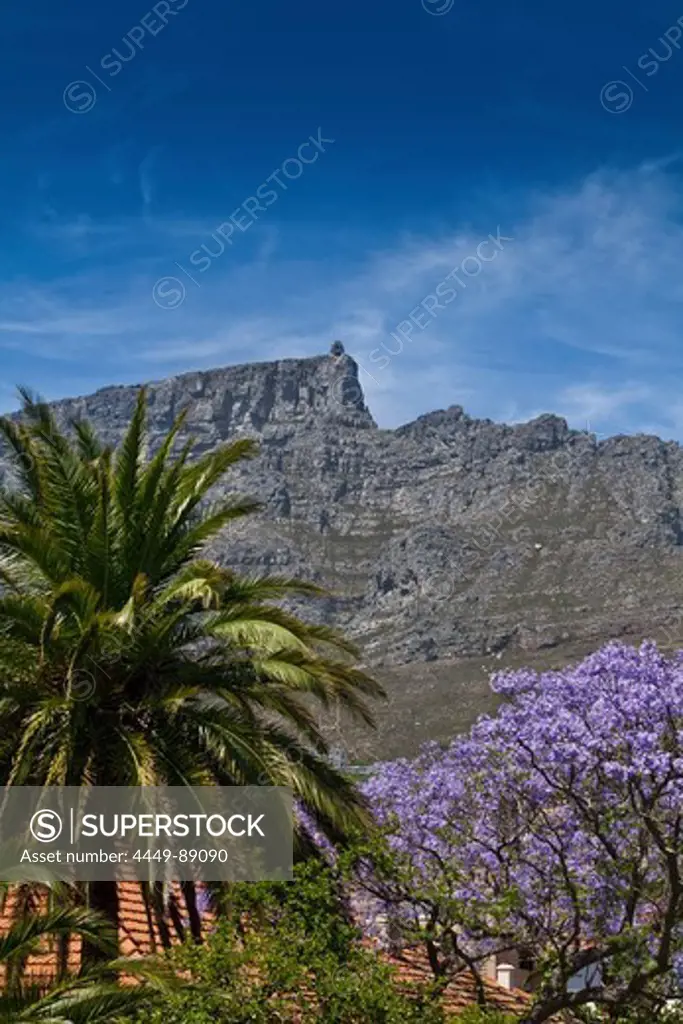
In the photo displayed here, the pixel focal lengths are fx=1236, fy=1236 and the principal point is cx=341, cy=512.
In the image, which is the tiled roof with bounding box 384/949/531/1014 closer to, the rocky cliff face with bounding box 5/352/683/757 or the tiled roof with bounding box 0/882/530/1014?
the tiled roof with bounding box 0/882/530/1014

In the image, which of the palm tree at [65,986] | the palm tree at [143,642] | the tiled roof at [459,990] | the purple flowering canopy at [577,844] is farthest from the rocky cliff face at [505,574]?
the palm tree at [65,986]

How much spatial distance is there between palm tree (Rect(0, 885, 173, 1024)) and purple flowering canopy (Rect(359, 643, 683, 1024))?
10.5 feet

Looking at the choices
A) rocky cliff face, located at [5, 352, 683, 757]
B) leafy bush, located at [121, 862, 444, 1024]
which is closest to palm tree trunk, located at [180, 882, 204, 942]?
leafy bush, located at [121, 862, 444, 1024]

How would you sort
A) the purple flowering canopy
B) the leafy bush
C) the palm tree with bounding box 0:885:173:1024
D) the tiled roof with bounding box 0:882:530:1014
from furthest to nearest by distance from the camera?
the purple flowering canopy → the tiled roof with bounding box 0:882:530:1014 → the leafy bush → the palm tree with bounding box 0:885:173:1024

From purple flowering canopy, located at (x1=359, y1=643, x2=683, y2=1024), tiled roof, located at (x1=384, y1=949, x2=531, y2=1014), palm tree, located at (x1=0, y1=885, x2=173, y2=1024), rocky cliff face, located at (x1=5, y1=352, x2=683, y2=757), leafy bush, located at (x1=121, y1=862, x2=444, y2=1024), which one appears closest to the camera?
palm tree, located at (x1=0, y1=885, x2=173, y2=1024)

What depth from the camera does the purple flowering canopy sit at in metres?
10.9

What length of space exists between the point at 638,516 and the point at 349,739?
77797mm

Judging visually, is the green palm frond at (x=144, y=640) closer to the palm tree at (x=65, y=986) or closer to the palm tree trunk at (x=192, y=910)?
the palm tree trunk at (x=192, y=910)

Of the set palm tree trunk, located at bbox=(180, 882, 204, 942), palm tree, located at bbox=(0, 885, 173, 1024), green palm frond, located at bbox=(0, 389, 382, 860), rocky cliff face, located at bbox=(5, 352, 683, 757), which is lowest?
palm tree, located at bbox=(0, 885, 173, 1024)

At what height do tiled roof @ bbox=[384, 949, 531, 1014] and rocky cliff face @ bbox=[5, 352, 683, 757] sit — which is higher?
rocky cliff face @ bbox=[5, 352, 683, 757]

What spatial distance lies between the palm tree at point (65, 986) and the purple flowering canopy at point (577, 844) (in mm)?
3197

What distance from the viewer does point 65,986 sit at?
8.29 metres

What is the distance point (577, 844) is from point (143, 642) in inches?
192

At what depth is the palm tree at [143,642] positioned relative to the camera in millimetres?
10273
